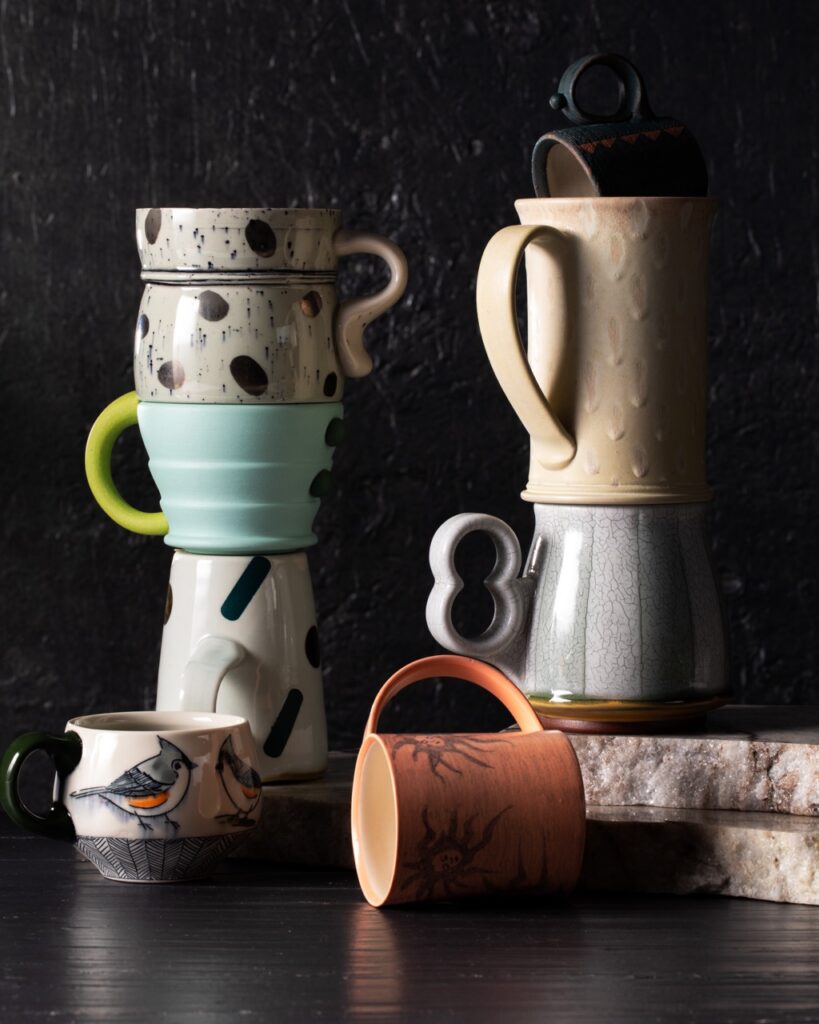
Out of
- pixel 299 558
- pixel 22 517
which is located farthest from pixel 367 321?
pixel 22 517

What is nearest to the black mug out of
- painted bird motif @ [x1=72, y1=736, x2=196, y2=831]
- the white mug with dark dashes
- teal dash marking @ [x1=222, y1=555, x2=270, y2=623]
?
the white mug with dark dashes

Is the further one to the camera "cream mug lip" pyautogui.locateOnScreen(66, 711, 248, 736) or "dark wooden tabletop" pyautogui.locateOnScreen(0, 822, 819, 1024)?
"cream mug lip" pyautogui.locateOnScreen(66, 711, 248, 736)

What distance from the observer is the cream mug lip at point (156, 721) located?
823mm

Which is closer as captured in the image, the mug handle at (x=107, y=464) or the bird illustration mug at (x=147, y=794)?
the bird illustration mug at (x=147, y=794)

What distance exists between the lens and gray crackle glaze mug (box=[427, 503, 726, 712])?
867 mm

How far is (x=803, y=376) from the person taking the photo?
1.18 m

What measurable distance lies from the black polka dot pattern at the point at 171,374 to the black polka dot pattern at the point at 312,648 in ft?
0.48

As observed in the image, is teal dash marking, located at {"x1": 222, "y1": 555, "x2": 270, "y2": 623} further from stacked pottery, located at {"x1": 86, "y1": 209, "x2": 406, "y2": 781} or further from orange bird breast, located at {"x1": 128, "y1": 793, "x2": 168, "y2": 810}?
orange bird breast, located at {"x1": 128, "y1": 793, "x2": 168, "y2": 810}

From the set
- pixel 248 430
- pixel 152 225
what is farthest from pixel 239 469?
pixel 152 225

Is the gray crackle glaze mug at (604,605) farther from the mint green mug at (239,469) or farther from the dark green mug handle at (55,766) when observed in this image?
the dark green mug handle at (55,766)

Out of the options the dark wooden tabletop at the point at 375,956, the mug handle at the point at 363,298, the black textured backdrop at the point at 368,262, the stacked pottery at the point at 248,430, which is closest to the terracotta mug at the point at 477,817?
the dark wooden tabletop at the point at 375,956

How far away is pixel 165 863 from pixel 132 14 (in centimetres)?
62

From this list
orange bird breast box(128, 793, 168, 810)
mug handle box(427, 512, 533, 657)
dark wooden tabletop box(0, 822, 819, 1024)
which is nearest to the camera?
dark wooden tabletop box(0, 822, 819, 1024)

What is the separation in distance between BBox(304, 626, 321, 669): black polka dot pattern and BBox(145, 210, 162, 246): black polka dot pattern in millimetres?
217
